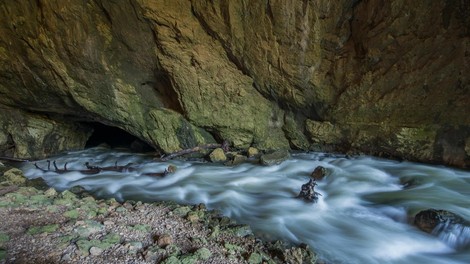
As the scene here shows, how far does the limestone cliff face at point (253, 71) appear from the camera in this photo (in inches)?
208

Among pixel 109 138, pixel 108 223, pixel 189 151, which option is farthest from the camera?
pixel 109 138

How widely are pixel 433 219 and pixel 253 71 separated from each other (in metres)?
4.32

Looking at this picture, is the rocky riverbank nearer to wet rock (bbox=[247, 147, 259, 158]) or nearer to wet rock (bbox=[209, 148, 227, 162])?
wet rock (bbox=[209, 148, 227, 162])

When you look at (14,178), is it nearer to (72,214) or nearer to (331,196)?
(72,214)

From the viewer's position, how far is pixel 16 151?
668 centimetres

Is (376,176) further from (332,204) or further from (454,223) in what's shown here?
(454,223)

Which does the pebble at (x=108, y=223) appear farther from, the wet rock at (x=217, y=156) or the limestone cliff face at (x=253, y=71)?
the limestone cliff face at (x=253, y=71)

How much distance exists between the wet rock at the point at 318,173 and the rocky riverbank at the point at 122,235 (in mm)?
2120

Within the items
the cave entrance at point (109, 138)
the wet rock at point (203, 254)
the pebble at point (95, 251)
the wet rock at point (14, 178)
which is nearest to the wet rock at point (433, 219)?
the wet rock at point (203, 254)

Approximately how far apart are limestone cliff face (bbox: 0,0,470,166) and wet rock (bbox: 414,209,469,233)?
238 cm

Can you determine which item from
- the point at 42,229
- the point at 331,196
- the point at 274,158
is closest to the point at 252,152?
the point at 274,158

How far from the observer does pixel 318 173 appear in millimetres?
5066

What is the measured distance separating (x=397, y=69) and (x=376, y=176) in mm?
2105

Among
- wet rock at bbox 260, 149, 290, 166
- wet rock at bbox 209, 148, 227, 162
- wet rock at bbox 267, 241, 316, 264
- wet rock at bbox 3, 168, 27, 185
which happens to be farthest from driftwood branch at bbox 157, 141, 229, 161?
wet rock at bbox 267, 241, 316, 264
